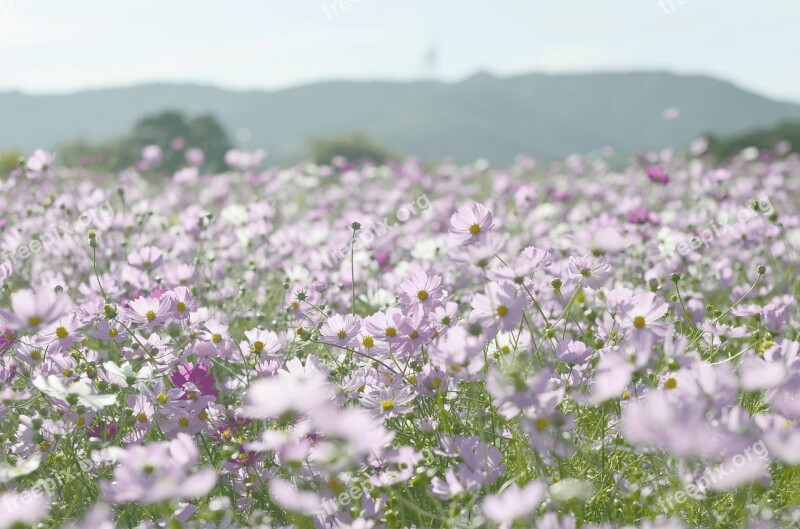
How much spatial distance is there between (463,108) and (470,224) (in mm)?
99031

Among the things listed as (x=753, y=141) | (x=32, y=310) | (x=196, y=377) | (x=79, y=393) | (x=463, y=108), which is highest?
(x=32, y=310)

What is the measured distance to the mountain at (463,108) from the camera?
9612 cm

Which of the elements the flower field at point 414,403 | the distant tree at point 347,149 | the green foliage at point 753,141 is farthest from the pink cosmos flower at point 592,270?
the green foliage at point 753,141

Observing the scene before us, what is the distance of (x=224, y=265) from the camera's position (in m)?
3.24

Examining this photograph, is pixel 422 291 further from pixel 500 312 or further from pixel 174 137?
pixel 174 137

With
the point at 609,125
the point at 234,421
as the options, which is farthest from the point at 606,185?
the point at 609,125

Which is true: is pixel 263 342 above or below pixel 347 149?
above

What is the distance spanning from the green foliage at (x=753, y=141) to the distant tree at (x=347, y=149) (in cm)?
662

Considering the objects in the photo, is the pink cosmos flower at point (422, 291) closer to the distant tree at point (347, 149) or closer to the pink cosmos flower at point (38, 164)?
the pink cosmos flower at point (38, 164)

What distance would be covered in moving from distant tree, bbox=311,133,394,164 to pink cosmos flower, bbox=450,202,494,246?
492 inches

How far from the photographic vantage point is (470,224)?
178cm

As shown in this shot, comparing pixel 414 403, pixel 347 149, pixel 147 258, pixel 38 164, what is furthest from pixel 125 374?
pixel 347 149

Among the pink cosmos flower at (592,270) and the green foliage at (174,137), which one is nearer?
the pink cosmos flower at (592,270)

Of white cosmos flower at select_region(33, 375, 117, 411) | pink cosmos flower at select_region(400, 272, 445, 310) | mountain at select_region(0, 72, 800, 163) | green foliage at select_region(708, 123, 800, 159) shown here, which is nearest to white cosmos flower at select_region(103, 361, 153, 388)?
white cosmos flower at select_region(33, 375, 117, 411)
